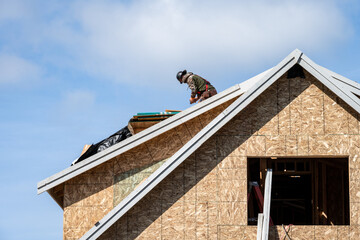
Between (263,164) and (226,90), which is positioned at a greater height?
(226,90)

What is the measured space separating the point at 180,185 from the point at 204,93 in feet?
16.8

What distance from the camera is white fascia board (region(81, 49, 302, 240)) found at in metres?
16.2

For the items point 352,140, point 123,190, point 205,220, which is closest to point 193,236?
point 205,220

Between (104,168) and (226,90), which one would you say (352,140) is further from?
(104,168)

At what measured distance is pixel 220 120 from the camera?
53.9 feet

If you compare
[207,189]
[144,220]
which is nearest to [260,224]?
[207,189]

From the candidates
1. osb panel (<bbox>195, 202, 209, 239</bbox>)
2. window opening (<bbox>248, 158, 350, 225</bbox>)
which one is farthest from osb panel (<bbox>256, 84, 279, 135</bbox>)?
window opening (<bbox>248, 158, 350, 225</bbox>)

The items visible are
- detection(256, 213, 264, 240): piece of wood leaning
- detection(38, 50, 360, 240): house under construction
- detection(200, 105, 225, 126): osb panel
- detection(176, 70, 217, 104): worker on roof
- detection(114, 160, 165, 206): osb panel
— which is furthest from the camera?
detection(176, 70, 217, 104): worker on roof

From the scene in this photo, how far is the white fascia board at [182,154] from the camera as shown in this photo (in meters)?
16.2

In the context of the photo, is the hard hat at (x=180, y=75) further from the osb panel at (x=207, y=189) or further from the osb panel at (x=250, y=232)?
the osb panel at (x=250, y=232)

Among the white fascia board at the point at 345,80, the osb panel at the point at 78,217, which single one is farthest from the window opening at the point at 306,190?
the osb panel at the point at 78,217

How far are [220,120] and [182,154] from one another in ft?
4.37

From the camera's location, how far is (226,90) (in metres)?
18.5

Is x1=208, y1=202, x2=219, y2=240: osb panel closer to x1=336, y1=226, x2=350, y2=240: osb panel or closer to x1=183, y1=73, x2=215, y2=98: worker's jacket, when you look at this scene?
x1=336, y1=226, x2=350, y2=240: osb panel
